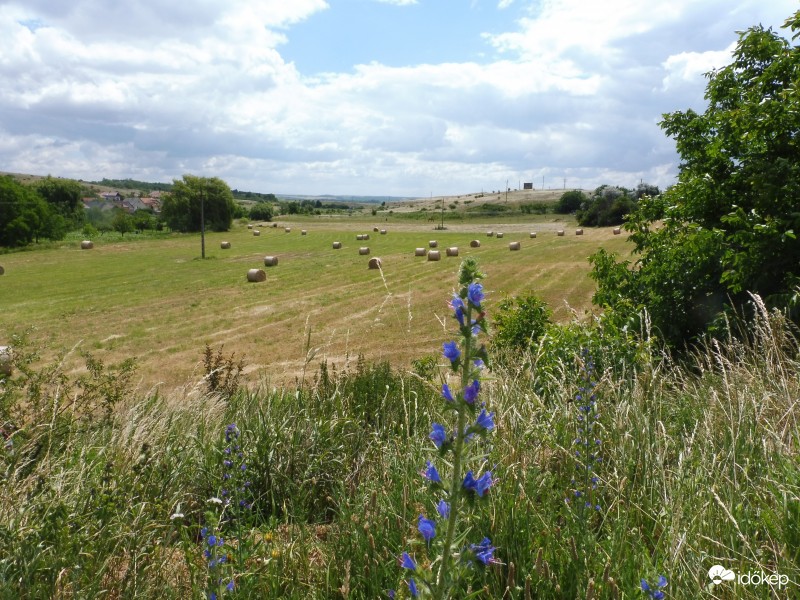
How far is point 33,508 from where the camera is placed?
3102mm

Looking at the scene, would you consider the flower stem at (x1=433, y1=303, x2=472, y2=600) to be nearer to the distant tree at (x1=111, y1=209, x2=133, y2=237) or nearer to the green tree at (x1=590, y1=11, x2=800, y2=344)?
the green tree at (x1=590, y1=11, x2=800, y2=344)

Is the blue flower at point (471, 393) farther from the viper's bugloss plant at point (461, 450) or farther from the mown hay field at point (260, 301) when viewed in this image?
the mown hay field at point (260, 301)

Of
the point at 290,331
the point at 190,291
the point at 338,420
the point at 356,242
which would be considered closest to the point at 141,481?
the point at 338,420

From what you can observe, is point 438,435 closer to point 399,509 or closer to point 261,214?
point 399,509

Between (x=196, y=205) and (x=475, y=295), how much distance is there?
67.4 m

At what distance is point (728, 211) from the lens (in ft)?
30.1

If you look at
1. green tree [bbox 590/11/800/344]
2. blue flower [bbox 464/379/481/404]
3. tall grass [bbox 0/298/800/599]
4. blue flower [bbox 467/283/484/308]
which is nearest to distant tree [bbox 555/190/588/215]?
green tree [bbox 590/11/800/344]

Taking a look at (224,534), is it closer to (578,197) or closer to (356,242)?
(356,242)

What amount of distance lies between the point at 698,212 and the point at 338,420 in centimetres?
756

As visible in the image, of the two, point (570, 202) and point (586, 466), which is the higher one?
point (570, 202)

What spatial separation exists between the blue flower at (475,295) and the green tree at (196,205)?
65585 mm

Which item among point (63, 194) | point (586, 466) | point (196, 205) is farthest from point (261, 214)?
point (586, 466)

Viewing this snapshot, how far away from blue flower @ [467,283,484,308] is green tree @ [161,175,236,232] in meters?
65.6

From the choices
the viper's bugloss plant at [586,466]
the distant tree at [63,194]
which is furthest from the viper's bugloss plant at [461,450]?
the distant tree at [63,194]
